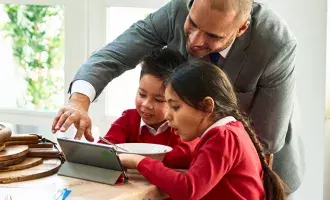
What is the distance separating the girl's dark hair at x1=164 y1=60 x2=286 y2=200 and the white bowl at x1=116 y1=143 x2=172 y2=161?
14 centimetres

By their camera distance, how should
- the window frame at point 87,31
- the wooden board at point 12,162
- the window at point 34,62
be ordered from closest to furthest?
the wooden board at point 12,162 < the window frame at point 87,31 < the window at point 34,62

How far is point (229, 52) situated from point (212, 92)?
302mm

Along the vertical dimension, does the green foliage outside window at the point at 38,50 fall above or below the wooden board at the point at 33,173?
below

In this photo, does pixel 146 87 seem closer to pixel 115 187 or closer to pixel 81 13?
pixel 115 187

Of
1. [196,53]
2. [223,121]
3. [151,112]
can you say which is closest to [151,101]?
[151,112]

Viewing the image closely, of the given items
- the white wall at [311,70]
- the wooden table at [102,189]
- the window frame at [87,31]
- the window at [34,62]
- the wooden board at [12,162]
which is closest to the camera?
the wooden table at [102,189]

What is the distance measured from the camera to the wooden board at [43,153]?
1.56 metres

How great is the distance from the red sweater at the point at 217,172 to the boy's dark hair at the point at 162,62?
342 millimetres

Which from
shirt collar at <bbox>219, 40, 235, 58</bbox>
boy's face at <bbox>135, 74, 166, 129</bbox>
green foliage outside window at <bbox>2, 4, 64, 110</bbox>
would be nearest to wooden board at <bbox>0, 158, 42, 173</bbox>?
boy's face at <bbox>135, 74, 166, 129</bbox>

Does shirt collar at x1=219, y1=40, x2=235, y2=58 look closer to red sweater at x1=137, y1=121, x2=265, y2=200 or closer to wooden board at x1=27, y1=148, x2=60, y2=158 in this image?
red sweater at x1=137, y1=121, x2=265, y2=200

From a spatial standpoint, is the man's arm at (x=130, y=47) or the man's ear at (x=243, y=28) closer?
the man's ear at (x=243, y=28)

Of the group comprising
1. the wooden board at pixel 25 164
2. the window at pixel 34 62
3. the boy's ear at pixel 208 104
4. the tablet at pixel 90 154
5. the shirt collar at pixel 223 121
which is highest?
the boy's ear at pixel 208 104

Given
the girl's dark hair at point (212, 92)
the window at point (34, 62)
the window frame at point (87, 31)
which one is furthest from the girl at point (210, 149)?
the window at point (34, 62)

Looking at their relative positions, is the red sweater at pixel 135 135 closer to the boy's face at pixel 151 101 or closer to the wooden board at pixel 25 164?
the boy's face at pixel 151 101
